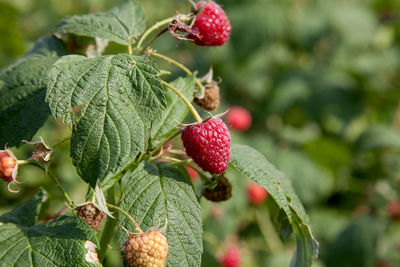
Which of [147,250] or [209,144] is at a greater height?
[209,144]

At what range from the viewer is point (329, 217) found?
3400 mm

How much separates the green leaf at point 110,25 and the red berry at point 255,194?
1.93 m

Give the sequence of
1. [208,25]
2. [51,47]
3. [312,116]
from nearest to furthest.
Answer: [208,25] < [51,47] < [312,116]

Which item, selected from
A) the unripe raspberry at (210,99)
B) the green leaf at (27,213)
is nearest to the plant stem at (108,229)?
the green leaf at (27,213)

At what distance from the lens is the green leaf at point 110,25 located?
4.07 ft

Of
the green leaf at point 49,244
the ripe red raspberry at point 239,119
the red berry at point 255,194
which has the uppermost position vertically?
the green leaf at point 49,244

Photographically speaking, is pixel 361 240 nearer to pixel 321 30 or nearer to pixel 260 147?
pixel 260 147

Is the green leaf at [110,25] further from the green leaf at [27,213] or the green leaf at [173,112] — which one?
the green leaf at [27,213]

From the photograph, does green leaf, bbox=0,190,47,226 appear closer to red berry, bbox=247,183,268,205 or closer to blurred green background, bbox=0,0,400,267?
blurred green background, bbox=0,0,400,267

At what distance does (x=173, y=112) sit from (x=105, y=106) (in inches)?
11.0

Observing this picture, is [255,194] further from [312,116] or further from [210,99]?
[210,99]

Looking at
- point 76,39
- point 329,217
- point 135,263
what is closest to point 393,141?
point 329,217

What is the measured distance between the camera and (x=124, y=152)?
1029 millimetres

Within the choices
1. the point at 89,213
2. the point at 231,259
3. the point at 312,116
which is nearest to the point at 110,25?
the point at 89,213
